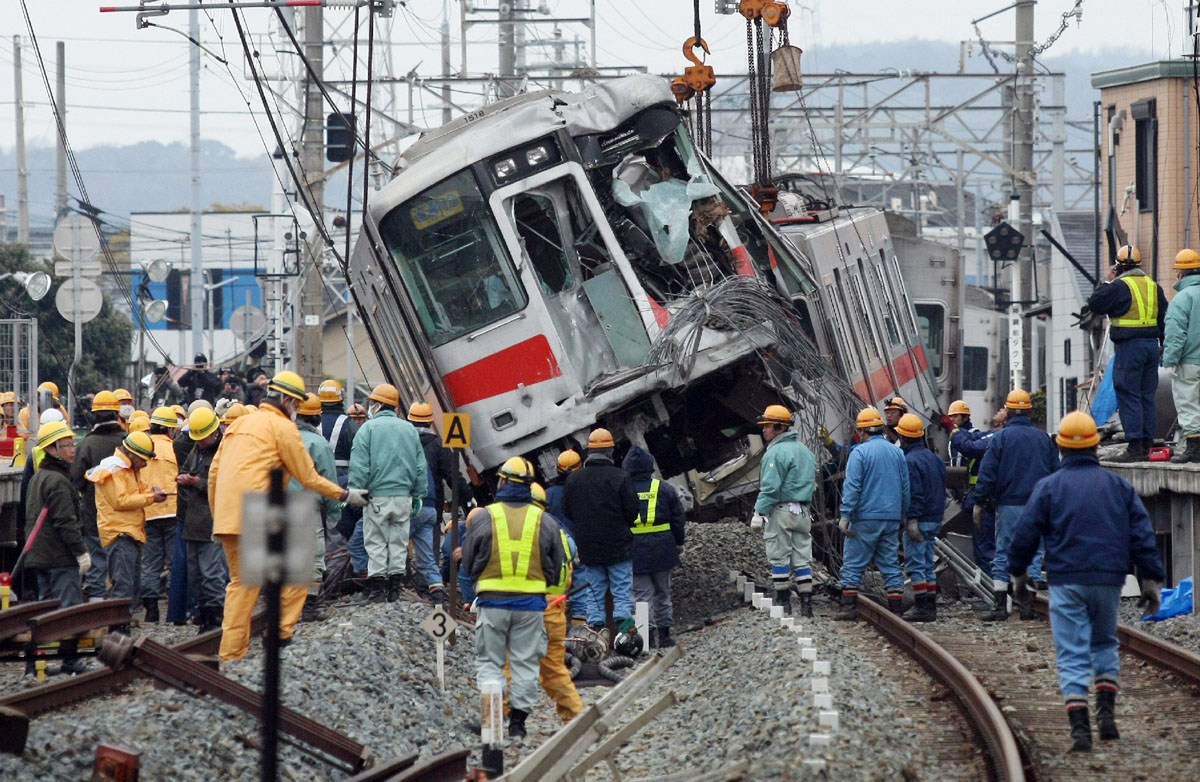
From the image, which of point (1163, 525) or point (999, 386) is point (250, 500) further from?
point (999, 386)

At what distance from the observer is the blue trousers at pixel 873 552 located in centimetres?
1408

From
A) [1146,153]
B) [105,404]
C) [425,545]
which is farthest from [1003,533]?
[1146,153]

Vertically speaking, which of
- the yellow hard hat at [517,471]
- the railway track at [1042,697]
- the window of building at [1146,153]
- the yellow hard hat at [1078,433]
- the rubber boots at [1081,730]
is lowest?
the railway track at [1042,697]

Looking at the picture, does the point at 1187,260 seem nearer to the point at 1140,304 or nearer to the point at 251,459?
the point at 1140,304

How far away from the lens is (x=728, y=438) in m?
16.5

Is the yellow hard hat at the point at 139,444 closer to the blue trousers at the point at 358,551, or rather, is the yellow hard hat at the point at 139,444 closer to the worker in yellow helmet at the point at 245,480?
the blue trousers at the point at 358,551

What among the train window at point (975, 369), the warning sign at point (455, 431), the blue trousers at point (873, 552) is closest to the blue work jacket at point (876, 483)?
the blue trousers at point (873, 552)

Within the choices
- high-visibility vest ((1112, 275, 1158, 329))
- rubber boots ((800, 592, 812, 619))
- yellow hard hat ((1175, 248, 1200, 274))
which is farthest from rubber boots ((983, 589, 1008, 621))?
yellow hard hat ((1175, 248, 1200, 274))

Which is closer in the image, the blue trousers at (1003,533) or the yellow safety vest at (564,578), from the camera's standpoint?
the yellow safety vest at (564,578)

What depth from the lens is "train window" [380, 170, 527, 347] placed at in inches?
551

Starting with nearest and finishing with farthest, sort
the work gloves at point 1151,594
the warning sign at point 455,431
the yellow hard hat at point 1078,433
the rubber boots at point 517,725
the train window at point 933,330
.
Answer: the yellow hard hat at point 1078,433 < the work gloves at point 1151,594 < the rubber boots at point 517,725 < the warning sign at point 455,431 < the train window at point 933,330

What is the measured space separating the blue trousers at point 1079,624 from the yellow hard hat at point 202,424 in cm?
613

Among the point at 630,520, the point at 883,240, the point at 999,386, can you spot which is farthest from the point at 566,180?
the point at 999,386

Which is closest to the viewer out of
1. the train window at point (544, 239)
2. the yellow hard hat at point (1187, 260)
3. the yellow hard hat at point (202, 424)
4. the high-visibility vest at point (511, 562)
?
the high-visibility vest at point (511, 562)
